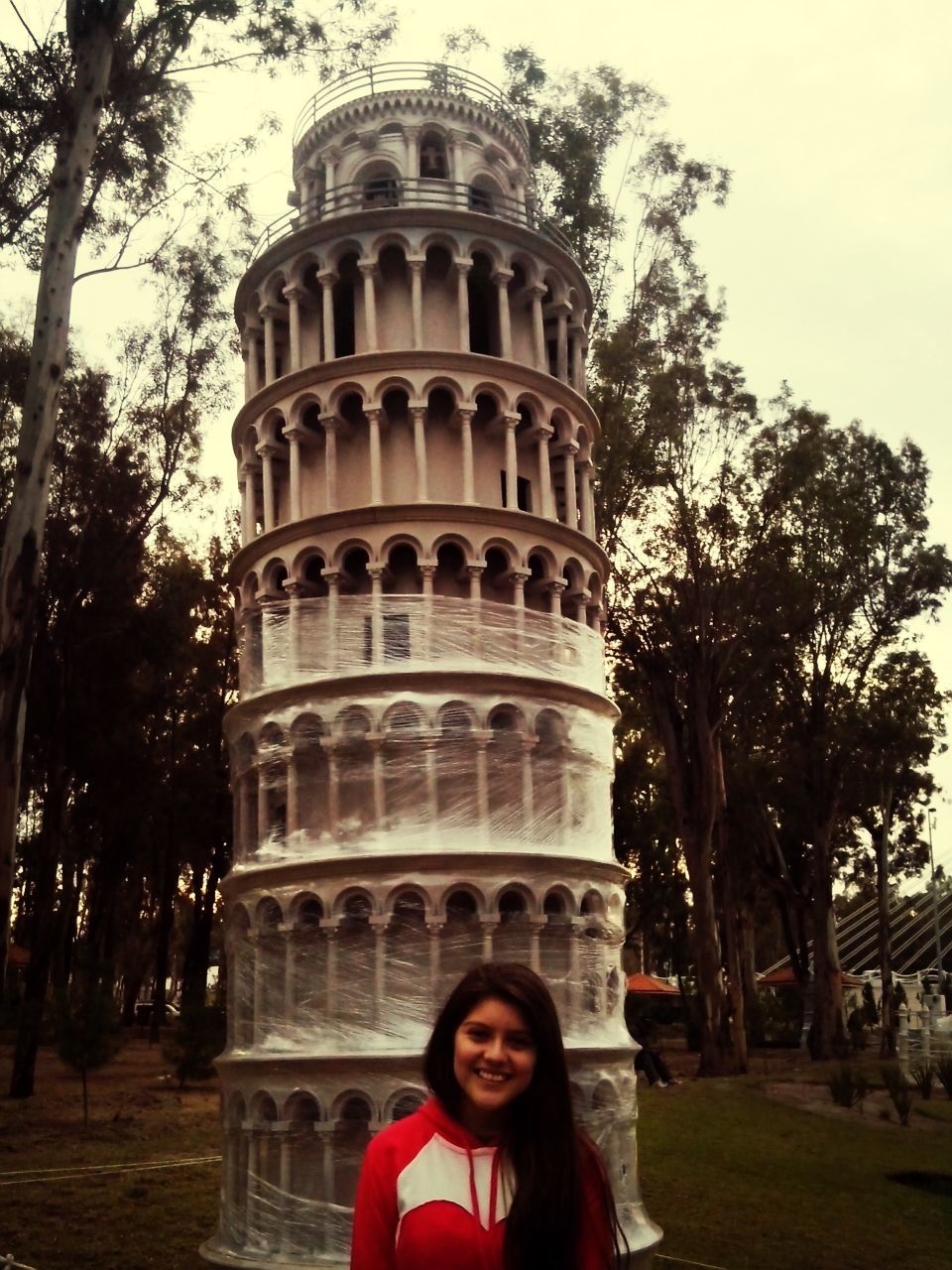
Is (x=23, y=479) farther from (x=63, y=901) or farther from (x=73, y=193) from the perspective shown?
(x=63, y=901)

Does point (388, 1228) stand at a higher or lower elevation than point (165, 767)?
lower

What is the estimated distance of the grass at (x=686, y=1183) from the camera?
20.2 metres

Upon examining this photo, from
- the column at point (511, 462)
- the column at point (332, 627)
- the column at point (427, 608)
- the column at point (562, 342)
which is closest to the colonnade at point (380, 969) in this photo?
the column at point (332, 627)

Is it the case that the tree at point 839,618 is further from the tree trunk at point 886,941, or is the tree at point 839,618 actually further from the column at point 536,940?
the column at point 536,940

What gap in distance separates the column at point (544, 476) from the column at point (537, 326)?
123 centimetres

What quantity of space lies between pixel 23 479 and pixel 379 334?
784 centimetres

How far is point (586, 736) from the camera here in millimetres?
Result: 21875

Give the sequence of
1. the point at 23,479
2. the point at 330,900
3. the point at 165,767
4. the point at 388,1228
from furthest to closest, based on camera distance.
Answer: the point at 165,767
the point at 330,900
the point at 23,479
the point at 388,1228

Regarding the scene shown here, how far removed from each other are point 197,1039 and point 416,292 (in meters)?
19.7

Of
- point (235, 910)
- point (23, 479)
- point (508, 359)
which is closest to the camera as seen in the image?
point (23, 479)

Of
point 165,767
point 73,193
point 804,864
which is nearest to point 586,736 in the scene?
point 73,193

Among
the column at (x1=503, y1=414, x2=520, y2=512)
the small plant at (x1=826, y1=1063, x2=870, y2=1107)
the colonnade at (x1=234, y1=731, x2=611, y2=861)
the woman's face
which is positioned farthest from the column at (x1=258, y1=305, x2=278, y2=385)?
the small plant at (x1=826, y1=1063, x2=870, y2=1107)

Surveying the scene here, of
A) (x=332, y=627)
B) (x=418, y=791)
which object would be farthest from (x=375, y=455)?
(x=418, y=791)

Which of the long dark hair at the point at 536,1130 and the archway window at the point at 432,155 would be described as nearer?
the long dark hair at the point at 536,1130
